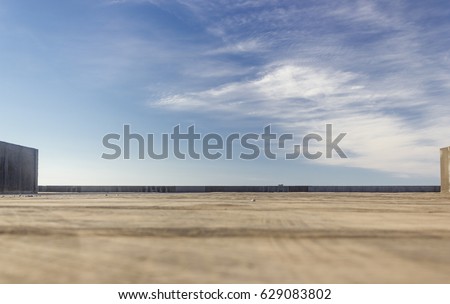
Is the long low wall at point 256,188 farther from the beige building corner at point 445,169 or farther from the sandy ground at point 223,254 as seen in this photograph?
the sandy ground at point 223,254

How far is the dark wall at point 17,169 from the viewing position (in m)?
20.0

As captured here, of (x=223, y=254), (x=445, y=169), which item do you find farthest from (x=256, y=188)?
(x=223, y=254)

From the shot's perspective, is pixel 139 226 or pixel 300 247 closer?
pixel 300 247

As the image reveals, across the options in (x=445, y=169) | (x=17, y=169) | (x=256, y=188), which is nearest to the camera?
(x=445, y=169)

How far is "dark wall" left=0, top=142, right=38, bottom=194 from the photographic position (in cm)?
2005

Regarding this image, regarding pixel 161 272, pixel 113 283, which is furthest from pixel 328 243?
pixel 113 283

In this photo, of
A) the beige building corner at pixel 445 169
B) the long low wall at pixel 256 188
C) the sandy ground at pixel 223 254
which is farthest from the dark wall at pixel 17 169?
the sandy ground at pixel 223 254

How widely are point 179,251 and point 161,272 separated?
0.25 m

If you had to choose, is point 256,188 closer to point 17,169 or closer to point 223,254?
point 17,169

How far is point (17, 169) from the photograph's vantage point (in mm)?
21234

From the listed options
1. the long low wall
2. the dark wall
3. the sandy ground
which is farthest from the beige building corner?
the dark wall

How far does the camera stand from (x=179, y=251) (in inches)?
48.8
